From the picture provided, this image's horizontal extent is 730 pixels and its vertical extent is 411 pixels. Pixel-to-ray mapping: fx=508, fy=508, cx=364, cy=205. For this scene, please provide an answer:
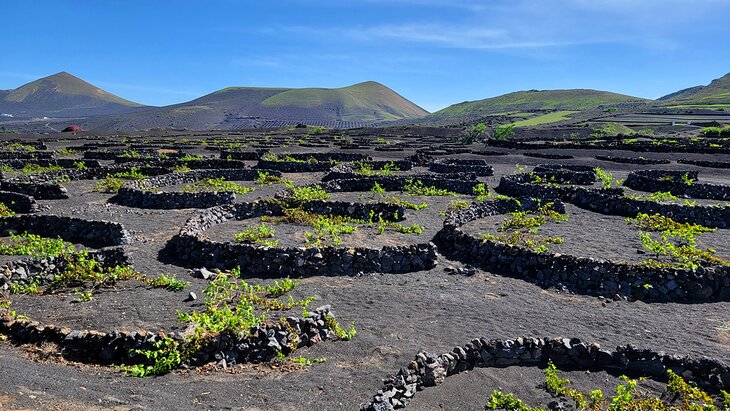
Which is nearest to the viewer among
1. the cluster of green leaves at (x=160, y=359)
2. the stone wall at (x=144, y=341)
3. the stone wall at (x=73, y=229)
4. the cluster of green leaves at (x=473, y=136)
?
the cluster of green leaves at (x=160, y=359)

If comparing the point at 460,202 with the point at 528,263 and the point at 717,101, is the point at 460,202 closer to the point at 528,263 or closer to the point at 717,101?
the point at 528,263

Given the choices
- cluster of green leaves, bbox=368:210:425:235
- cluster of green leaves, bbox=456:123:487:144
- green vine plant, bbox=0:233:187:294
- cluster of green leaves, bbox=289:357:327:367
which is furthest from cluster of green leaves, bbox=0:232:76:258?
cluster of green leaves, bbox=456:123:487:144

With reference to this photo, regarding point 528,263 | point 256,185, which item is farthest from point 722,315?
point 256,185

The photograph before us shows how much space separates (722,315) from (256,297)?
1111 cm

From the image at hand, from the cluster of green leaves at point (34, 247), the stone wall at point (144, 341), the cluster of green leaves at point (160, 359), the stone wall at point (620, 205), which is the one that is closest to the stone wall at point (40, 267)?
the cluster of green leaves at point (34, 247)

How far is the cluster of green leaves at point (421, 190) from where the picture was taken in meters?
29.1

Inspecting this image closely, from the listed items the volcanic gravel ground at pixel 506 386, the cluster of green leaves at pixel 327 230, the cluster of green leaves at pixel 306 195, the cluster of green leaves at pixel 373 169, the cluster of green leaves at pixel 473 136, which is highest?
the cluster of green leaves at pixel 473 136

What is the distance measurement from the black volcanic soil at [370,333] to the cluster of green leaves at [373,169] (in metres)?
20.7

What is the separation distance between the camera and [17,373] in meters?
7.81

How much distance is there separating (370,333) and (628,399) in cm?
501

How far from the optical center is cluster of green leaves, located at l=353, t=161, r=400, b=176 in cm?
3711

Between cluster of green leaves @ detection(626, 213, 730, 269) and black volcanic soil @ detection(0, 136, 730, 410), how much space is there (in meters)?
0.94

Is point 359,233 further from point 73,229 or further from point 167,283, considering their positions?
point 73,229

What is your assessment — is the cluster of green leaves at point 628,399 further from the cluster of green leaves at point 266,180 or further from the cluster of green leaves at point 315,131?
the cluster of green leaves at point 315,131
